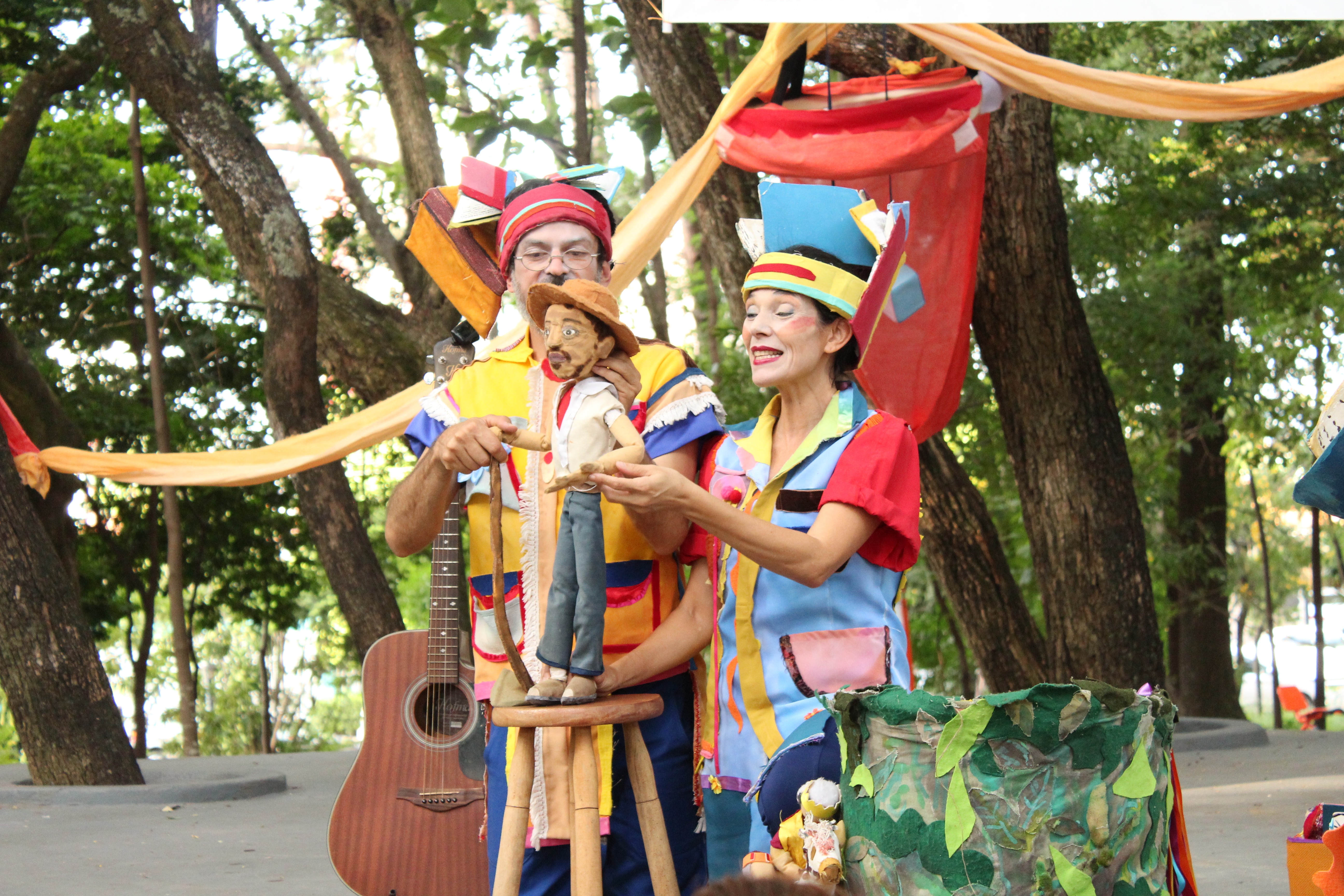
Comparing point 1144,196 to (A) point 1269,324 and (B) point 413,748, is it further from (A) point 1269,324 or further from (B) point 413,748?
(B) point 413,748

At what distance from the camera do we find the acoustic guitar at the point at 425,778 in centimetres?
350

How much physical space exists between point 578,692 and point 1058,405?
13.9 ft

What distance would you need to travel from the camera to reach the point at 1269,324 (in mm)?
9375

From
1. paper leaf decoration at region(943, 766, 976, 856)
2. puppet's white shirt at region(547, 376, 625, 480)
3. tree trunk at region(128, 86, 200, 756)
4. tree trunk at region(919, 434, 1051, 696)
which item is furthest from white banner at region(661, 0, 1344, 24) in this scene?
tree trunk at region(128, 86, 200, 756)

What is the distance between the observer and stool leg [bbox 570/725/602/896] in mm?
1818

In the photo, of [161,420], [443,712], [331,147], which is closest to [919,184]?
[443,712]

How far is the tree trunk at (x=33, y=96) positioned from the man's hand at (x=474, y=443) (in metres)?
6.50

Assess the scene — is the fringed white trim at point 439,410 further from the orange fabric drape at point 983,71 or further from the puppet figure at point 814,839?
the orange fabric drape at point 983,71

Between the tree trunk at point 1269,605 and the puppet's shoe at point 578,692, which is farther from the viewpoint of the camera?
the tree trunk at point 1269,605

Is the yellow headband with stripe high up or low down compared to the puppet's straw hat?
up

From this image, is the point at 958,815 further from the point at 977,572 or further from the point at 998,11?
the point at 977,572

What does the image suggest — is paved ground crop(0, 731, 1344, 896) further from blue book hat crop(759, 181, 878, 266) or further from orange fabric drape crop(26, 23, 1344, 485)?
blue book hat crop(759, 181, 878, 266)

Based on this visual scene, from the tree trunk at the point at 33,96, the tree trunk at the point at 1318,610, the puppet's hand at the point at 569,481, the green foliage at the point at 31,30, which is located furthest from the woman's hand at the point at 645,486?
the tree trunk at the point at 1318,610

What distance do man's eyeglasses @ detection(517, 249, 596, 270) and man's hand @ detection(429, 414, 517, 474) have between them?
1.23 ft
